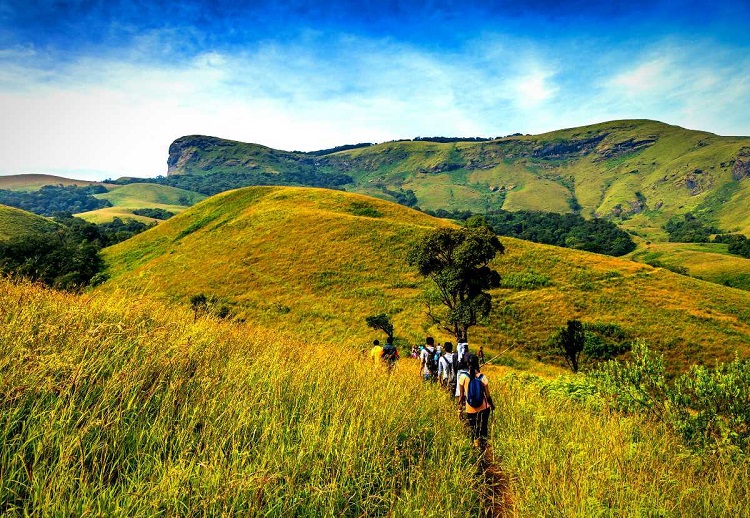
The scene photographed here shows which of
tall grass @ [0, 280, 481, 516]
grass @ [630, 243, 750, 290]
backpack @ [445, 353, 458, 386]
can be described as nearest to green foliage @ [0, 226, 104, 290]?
backpack @ [445, 353, 458, 386]

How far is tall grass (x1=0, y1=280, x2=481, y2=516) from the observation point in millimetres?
2671

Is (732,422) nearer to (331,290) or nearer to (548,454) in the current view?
(548,454)

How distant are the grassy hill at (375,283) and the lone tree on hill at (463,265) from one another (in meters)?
12.8

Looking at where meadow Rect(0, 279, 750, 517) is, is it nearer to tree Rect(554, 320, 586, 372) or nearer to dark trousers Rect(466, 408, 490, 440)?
dark trousers Rect(466, 408, 490, 440)

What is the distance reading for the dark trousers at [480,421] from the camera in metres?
6.40

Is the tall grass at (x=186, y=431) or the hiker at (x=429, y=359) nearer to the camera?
the tall grass at (x=186, y=431)

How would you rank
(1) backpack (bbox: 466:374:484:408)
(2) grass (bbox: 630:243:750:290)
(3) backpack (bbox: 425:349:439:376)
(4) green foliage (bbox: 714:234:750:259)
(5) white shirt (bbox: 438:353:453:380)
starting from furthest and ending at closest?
(4) green foliage (bbox: 714:234:750:259) < (2) grass (bbox: 630:243:750:290) < (3) backpack (bbox: 425:349:439:376) < (5) white shirt (bbox: 438:353:453:380) < (1) backpack (bbox: 466:374:484:408)

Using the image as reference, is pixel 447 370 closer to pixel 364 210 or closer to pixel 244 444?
pixel 244 444

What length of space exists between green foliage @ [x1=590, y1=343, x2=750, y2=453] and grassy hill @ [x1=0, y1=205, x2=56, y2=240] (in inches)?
5894

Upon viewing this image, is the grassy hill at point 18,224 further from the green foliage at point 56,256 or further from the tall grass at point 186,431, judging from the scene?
the tall grass at point 186,431

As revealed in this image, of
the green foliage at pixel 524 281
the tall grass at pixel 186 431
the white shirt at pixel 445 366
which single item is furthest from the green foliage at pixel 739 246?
the tall grass at pixel 186 431

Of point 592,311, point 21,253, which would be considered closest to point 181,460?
point 592,311

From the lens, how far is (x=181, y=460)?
9.60ft

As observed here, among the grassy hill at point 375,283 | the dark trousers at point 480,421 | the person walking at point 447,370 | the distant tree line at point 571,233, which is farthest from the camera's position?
the distant tree line at point 571,233
